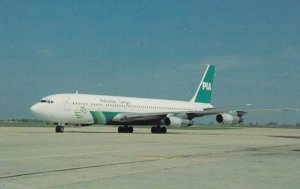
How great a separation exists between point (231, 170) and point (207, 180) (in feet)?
6.71

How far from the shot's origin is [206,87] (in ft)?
179

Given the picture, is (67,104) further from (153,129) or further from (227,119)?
(227,119)

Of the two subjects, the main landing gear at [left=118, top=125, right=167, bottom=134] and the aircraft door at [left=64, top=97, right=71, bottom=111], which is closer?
the aircraft door at [left=64, top=97, right=71, bottom=111]

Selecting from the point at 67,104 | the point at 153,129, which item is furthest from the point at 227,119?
the point at 67,104

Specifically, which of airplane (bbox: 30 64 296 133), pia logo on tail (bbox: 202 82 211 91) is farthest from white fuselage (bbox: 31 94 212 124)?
pia logo on tail (bbox: 202 82 211 91)

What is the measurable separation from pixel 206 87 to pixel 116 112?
574 inches

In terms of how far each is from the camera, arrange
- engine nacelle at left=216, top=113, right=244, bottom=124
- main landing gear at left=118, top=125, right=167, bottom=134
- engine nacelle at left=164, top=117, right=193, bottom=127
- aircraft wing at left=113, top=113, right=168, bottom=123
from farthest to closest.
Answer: main landing gear at left=118, top=125, right=167, bottom=134 < aircraft wing at left=113, top=113, right=168, bottom=123 < engine nacelle at left=216, top=113, right=244, bottom=124 < engine nacelle at left=164, top=117, right=193, bottom=127

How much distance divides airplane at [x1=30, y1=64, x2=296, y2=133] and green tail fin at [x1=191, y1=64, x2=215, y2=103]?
5.48m

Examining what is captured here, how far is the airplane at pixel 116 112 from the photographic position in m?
40.3

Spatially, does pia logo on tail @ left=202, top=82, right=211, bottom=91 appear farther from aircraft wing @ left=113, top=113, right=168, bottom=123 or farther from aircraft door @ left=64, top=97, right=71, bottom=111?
aircraft door @ left=64, top=97, right=71, bottom=111

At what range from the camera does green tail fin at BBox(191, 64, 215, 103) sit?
177ft

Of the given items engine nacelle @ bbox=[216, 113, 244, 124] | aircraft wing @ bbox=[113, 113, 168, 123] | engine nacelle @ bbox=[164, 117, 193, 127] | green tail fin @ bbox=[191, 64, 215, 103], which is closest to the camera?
engine nacelle @ bbox=[164, 117, 193, 127]

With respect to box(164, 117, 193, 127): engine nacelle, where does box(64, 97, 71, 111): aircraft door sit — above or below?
above

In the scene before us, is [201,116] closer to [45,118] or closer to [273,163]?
[45,118]
